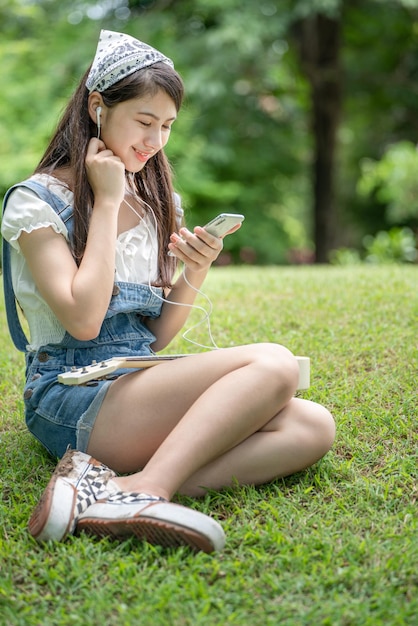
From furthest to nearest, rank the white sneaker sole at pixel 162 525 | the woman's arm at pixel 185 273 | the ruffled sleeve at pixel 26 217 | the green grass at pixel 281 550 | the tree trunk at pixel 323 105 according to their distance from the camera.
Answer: the tree trunk at pixel 323 105 → the woman's arm at pixel 185 273 → the ruffled sleeve at pixel 26 217 → the white sneaker sole at pixel 162 525 → the green grass at pixel 281 550

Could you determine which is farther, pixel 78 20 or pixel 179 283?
pixel 78 20

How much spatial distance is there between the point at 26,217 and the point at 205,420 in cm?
76

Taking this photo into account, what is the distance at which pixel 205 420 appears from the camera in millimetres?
2012

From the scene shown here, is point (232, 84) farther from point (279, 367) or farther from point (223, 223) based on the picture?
point (279, 367)

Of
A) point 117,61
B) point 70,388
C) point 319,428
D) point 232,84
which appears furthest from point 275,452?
point 232,84

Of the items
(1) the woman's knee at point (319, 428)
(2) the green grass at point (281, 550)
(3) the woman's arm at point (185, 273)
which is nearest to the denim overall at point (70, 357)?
(3) the woman's arm at point (185, 273)

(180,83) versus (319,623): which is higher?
(180,83)

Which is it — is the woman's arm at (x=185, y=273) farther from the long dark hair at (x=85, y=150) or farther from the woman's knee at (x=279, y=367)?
the woman's knee at (x=279, y=367)

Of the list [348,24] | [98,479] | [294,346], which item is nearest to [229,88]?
[348,24]

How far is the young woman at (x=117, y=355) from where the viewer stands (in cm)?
201

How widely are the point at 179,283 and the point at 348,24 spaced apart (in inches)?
422

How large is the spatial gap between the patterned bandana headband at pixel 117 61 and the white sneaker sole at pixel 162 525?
123 cm

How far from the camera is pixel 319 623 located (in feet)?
5.23

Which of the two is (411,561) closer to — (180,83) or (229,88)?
(180,83)
